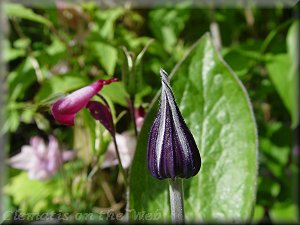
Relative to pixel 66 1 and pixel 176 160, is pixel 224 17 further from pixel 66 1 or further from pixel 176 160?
pixel 176 160

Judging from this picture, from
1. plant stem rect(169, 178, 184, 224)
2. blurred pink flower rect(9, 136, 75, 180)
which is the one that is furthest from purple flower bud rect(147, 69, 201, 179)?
blurred pink flower rect(9, 136, 75, 180)

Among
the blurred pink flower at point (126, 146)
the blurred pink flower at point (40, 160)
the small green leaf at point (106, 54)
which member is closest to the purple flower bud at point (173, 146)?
the blurred pink flower at point (126, 146)

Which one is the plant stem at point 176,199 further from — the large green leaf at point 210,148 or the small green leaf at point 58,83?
the small green leaf at point 58,83

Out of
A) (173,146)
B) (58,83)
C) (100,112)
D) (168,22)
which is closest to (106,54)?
(58,83)

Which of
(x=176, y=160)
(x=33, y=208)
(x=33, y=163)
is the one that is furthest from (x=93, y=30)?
(x=176, y=160)

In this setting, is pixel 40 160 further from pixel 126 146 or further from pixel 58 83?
pixel 126 146

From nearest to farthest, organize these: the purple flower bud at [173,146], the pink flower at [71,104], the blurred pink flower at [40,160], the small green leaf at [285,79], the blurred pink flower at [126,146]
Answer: the purple flower bud at [173,146], the pink flower at [71,104], the blurred pink flower at [126,146], the small green leaf at [285,79], the blurred pink flower at [40,160]
